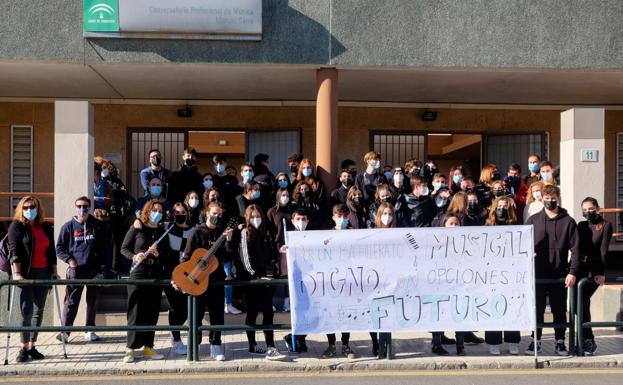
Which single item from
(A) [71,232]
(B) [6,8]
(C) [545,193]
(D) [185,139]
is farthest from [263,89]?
(C) [545,193]

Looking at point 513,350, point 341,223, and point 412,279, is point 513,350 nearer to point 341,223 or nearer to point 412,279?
point 412,279

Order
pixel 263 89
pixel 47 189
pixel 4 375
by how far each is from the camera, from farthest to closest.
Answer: pixel 47 189, pixel 263 89, pixel 4 375

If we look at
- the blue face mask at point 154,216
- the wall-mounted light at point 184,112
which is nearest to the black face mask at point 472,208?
the blue face mask at point 154,216

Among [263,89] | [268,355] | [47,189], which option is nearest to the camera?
[268,355]

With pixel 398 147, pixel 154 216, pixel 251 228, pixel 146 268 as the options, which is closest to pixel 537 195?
pixel 251 228

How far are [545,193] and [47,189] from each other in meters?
10.0

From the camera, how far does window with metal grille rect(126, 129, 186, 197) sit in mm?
14602

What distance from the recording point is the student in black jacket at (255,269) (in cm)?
815

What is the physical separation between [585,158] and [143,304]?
255 inches

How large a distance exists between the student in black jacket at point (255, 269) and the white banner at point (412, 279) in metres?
0.72

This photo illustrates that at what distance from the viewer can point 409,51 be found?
10898mm

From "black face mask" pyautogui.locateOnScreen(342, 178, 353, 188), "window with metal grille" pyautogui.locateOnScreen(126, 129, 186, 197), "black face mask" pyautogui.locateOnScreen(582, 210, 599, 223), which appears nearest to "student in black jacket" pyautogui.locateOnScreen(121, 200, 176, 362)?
"black face mask" pyautogui.locateOnScreen(342, 178, 353, 188)

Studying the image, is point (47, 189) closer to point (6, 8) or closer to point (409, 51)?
point (6, 8)

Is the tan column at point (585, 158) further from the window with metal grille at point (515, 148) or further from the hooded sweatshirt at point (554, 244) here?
the window with metal grille at point (515, 148)
